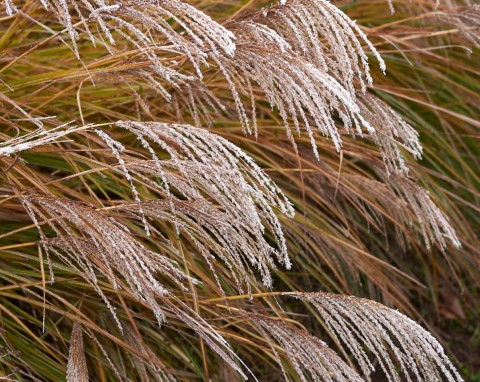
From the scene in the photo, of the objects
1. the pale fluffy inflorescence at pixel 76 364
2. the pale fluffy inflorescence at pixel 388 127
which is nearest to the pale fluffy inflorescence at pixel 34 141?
the pale fluffy inflorescence at pixel 76 364

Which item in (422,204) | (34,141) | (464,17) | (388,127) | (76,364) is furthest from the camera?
(464,17)

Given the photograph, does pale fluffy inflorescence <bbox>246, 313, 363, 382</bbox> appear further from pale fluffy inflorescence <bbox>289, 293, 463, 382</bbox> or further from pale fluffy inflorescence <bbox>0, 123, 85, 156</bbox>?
pale fluffy inflorescence <bbox>0, 123, 85, 156</bbox>

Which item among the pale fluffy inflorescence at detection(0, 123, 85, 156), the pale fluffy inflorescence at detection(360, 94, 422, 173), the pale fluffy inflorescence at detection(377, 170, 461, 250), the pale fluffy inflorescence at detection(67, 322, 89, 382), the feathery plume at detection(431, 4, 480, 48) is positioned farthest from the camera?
the feathery plume at detection(431, 4, 480, 48)

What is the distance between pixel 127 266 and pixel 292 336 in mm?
431

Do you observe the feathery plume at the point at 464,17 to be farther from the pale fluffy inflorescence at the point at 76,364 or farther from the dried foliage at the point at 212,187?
the pale fluffy inflorescence at the point at 76,364

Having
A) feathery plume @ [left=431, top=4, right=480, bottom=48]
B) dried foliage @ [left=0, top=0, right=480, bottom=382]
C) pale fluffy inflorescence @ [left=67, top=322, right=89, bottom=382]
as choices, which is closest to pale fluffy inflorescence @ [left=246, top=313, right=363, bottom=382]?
dried foliage @ [left=0, top=0, right=480, bottom=382]

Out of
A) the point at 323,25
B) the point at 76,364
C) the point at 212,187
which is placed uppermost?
the point at 323,25

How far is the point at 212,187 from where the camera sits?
1455 millimetres

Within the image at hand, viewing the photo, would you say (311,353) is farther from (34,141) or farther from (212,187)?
(34,141)

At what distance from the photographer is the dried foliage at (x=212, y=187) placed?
1.51 metres

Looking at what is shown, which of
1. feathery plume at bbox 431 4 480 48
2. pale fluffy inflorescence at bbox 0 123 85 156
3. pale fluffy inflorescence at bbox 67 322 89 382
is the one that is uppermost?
pale fluffy inflorescence at bbox 0 123 85 156

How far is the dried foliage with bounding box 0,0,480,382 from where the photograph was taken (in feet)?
4.95

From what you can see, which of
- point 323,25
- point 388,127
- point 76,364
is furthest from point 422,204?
point 76,364

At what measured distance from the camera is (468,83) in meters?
3.10
